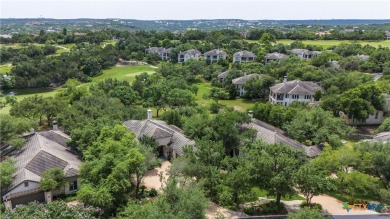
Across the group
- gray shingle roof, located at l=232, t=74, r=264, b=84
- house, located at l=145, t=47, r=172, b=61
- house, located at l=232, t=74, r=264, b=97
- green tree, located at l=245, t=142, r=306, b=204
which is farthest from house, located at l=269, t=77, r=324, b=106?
house, located at l=145, t=47, r=172, b=61

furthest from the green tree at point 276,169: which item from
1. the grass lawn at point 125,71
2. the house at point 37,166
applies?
the grass lawn at point 125,71

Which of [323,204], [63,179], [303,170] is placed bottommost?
[323,204]

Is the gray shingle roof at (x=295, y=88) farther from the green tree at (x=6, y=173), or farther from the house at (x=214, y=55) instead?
the green tree at (x=6, y=173)

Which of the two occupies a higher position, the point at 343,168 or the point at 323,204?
the point at 343,168

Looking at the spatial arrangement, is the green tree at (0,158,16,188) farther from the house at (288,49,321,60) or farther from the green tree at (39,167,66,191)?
the house at (288,49,321,60)

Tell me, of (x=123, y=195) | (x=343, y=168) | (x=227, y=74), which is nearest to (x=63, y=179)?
(x=123, y=195)

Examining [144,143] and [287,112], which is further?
[287,112]

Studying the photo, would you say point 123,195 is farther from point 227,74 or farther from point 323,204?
point 227,74
